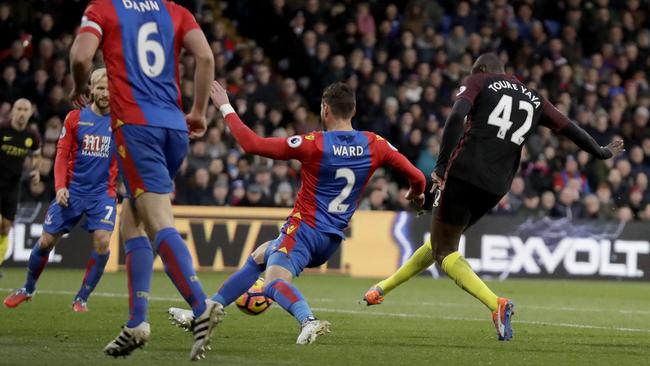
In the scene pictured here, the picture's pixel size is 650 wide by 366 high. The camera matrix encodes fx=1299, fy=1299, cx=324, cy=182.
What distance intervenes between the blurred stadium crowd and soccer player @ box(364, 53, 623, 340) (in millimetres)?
9573

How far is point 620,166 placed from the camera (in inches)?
886

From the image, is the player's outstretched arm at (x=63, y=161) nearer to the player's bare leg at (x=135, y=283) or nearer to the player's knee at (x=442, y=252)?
the player's knee at (x=442, y=252)

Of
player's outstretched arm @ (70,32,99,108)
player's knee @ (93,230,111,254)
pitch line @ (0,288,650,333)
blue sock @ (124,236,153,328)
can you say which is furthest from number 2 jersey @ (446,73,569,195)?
player's outstretched arm @ (70,32,99,108)

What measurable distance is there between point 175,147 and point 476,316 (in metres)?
5.77

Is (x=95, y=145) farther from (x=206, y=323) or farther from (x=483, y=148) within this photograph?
(x=206, y=323)

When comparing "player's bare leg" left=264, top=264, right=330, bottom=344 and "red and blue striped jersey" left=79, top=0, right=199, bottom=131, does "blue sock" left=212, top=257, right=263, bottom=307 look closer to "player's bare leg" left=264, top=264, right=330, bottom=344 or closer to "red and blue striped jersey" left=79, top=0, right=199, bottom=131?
"player's bare leg" left=264, top=264, right=330, bottom=344

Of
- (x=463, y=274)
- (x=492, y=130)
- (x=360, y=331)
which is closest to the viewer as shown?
(x=463, y=274)

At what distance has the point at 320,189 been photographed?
Answer: 928 centimetres

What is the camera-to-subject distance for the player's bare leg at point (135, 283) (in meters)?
7.24

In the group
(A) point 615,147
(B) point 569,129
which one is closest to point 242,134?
(B) point 569,129

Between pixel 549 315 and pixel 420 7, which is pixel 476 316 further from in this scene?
pixel 420 7

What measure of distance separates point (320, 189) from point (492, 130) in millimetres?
1681

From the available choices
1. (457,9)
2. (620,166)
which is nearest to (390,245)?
(620,166)

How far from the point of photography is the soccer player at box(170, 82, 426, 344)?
29.9 feet
